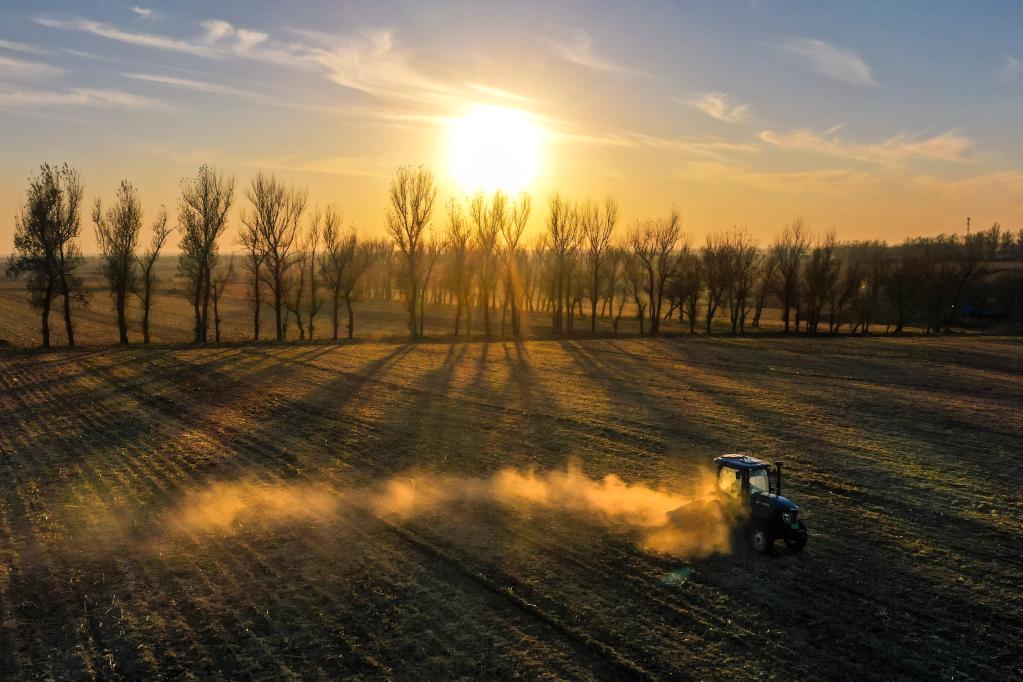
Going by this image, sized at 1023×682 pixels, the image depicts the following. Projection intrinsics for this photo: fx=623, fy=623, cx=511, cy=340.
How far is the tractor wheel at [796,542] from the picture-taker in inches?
610

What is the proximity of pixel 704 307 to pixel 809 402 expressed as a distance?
121 meters

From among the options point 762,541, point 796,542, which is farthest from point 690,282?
point 762,541

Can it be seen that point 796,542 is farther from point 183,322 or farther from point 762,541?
point 183,322

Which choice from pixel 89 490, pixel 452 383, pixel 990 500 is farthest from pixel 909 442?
pixel 89 490

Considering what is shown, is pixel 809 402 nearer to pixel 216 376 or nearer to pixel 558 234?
pixel 216 376

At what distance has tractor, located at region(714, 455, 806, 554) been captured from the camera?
15.4 meters

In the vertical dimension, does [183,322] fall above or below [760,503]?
below

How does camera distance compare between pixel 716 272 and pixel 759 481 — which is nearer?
pixel 759 481

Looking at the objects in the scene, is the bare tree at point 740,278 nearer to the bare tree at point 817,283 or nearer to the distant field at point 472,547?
the bare tree at point 817,283

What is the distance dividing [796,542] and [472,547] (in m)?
8.20

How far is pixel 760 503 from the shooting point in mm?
15914

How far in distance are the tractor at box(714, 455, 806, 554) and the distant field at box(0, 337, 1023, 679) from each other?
589 mm

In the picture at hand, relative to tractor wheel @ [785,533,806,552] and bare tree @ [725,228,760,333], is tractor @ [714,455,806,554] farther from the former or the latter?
bare tree @ [725,228,760,333]

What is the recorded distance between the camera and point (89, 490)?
66.9ft
